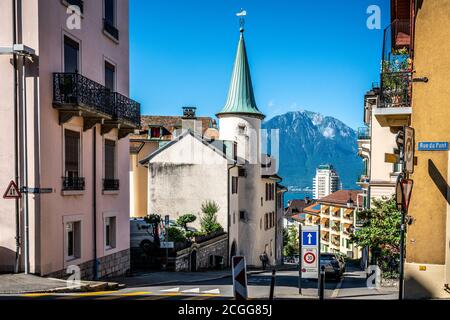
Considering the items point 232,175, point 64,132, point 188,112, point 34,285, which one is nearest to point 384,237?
point 64,132

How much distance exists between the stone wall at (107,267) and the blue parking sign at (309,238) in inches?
293

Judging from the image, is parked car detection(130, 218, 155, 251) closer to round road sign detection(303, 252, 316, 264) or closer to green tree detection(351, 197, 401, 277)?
green tree detection(351, 197, 401, 277)

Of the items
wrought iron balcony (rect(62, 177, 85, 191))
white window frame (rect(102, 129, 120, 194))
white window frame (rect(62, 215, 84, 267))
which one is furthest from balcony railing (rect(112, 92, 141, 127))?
white window frame (rect(62, 215, 84, 267))

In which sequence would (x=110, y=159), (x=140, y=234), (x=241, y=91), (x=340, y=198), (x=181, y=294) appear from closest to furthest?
Answer: (x=181, y=294) → (x=110, y=159) → (x=140, y=234) → (x=241, y=91) → (x=340, y=198)

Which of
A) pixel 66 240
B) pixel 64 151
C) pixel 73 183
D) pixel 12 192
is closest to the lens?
pixel 12 192

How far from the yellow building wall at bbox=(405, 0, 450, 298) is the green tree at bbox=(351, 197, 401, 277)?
8.18m

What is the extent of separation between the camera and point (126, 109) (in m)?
18.4

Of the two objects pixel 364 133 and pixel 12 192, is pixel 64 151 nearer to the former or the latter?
pixel 12 192

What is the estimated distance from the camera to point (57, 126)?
554 inches

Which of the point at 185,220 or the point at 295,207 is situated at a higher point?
the point at 185,220

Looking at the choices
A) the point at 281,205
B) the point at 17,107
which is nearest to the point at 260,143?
the point at 281,205

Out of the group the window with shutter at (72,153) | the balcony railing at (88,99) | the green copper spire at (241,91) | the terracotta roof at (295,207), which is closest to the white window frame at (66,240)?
the window with shutter at (72,153)

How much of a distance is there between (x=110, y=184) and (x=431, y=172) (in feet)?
39.6

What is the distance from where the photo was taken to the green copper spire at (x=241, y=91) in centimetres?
4103
